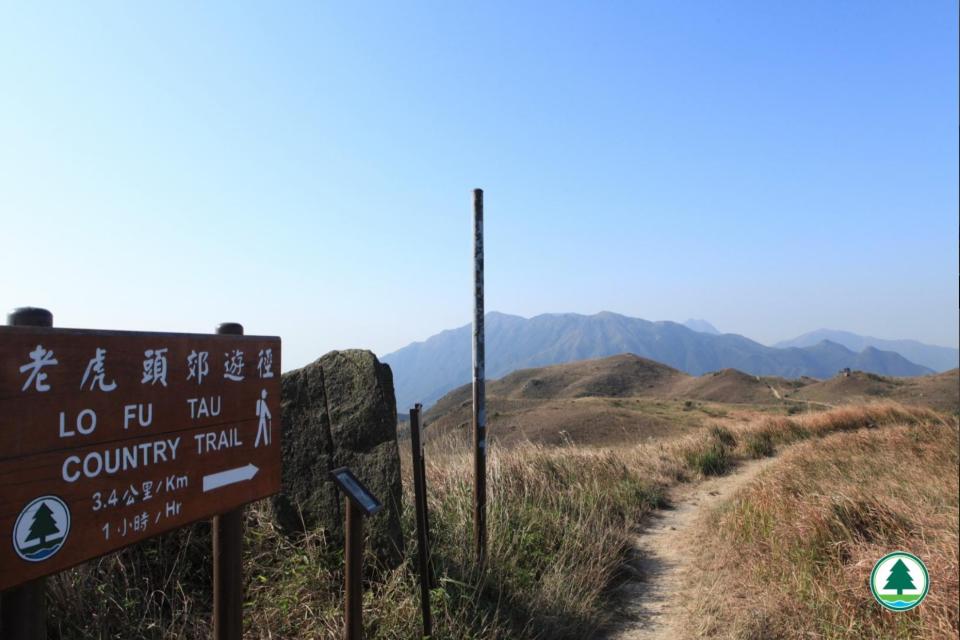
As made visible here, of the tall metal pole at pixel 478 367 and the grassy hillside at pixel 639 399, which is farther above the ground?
the tall metal pole at pixel 478 367

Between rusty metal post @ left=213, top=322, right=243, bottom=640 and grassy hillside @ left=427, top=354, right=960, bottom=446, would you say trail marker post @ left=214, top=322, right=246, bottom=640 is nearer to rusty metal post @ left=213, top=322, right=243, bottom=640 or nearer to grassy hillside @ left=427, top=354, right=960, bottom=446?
rusty metal post @ left=213, top=322, right=243, bottom=640

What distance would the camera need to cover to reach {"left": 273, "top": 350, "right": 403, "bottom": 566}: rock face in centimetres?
410

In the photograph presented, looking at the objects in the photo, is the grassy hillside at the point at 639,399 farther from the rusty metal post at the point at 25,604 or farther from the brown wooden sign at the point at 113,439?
the rusty metal post at the point at 25,604

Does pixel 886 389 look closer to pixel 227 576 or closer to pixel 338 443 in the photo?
pixel 338 443

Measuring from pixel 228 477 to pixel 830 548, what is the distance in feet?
15.6

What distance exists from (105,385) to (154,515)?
51cm

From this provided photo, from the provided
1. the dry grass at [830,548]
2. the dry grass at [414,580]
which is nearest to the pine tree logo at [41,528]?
the dry grass at [414,580]

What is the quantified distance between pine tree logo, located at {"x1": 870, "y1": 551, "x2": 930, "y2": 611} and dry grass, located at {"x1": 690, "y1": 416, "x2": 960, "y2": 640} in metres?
0.09

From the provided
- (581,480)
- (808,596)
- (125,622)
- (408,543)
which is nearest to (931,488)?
(808,596)

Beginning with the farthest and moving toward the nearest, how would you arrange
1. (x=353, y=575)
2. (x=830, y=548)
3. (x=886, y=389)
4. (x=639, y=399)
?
(x=639, y=399) → (x=886, y=389) → (x=830, y=548) → (x=353, y=575)

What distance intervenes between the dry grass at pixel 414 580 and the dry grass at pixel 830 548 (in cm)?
109

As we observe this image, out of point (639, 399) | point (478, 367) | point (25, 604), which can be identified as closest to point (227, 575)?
point (25, 604)

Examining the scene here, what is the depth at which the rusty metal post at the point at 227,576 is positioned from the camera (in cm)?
241

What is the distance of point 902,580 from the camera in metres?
3.52
